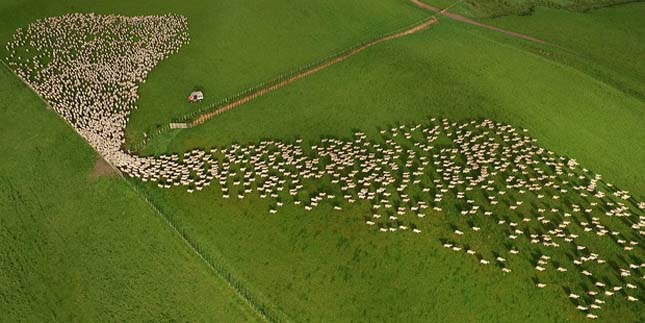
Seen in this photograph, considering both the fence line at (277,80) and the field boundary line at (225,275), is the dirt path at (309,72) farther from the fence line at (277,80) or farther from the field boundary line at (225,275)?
the field boundary line at (225,275)

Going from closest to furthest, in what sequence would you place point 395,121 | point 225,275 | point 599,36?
point 225,275 < point 395,121 < point 599,36

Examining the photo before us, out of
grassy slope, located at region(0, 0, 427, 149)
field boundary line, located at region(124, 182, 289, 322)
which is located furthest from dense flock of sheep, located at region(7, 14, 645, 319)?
grassy slope, located at region(0, 0, 427, 149)

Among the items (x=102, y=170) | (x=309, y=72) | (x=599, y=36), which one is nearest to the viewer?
(x=102, y=170)

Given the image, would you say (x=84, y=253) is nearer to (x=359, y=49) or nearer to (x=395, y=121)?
(x=395, y=121)

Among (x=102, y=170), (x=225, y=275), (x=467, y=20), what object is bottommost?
(x=225, y=275)

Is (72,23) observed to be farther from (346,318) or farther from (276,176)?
(346,318)

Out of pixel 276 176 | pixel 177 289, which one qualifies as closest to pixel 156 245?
pixel 177 289

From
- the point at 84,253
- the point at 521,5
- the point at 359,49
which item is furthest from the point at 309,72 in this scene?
the point at 521,5

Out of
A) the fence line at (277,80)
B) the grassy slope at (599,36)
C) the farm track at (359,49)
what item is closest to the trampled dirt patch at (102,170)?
the fence line at (277,80)

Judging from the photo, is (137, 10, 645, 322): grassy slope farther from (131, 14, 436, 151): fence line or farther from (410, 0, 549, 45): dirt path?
(410, 0, 549, 45): dirt path
